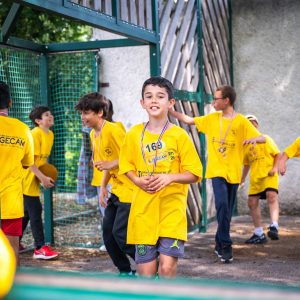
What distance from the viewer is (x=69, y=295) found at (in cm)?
42

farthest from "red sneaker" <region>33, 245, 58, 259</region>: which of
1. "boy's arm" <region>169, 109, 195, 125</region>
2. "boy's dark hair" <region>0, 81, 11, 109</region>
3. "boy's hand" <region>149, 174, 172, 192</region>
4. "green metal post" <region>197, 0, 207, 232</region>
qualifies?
"boy's hand" <region>149, 174, 172, 192</region>

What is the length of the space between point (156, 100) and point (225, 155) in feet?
8.41

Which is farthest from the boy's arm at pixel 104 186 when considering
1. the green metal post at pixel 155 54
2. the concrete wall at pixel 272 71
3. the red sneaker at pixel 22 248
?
the concrete wall at pixel 272 71

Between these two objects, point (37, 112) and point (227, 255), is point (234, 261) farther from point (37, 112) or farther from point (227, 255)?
point (37, 112)

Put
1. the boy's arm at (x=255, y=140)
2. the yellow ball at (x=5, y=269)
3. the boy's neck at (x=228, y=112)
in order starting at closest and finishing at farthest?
the yellow ball at (x=5, y=269), the boy's arm at (x=255, y=140), the boy's neck at (x=228, y=112)

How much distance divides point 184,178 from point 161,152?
205mm

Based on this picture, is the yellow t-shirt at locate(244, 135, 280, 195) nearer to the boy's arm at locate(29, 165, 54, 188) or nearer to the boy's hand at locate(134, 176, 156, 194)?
the boy's arm at locate(29, 165, 54, 188)

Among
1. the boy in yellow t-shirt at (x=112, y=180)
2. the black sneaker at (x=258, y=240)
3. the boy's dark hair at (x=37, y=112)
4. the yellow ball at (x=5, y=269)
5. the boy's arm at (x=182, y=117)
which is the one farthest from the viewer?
the black sneaker at (x=258, y=240)

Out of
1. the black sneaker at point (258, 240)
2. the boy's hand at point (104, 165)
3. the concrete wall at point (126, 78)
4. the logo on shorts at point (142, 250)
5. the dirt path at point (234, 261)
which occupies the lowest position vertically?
the dirt path at point (234, 261)

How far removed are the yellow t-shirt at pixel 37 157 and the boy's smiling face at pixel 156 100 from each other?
115 inches

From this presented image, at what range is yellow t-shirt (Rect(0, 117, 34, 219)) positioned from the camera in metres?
4.23

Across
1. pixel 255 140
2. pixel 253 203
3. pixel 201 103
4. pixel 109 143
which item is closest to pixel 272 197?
pixel 253 203

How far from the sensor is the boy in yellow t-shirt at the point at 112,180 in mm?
4730

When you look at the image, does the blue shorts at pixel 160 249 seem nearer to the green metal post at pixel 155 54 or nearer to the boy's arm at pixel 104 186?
the boy's arm at pixel 104 186
